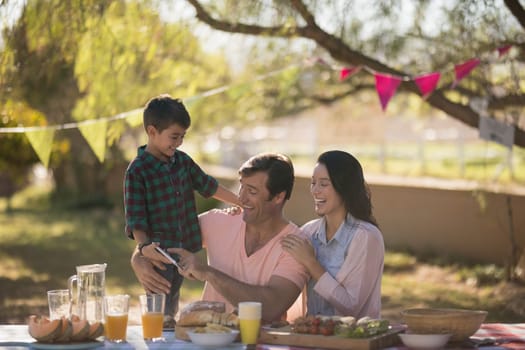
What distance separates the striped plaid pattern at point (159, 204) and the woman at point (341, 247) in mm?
625

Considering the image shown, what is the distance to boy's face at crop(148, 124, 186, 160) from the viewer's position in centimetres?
→ 413

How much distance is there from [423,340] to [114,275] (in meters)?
7.43

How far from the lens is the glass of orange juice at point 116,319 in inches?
127

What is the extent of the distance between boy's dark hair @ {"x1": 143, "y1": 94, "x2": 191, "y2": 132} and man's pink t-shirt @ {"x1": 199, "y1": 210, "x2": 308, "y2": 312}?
388 millimetres

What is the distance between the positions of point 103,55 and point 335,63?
80.7 inches

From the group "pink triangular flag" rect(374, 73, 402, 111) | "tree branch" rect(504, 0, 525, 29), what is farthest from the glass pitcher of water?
"tree branch" rect(504, 0, 525, 29)

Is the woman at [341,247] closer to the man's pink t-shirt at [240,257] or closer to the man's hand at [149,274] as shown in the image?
the man's pink t-shirt at [240,257]

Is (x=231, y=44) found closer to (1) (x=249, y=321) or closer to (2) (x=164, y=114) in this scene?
(2) (x=164, y=114)

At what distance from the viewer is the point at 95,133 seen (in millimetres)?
6613

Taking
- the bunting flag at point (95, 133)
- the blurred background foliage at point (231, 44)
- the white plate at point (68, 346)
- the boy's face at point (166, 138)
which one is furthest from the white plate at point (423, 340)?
the bunting flag at point (95, 133)

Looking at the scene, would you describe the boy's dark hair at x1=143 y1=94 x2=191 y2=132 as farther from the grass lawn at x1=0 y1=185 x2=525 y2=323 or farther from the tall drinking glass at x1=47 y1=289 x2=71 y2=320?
the grass lawn at x1=0 y1=185 x2=525 y2=323

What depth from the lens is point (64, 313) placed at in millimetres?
3295

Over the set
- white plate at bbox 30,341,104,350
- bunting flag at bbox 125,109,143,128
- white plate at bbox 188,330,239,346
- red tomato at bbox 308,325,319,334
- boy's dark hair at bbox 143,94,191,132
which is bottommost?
white plate at bbox 30,341,104,350

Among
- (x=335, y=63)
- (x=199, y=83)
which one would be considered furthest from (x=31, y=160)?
(x=335, y=63)
